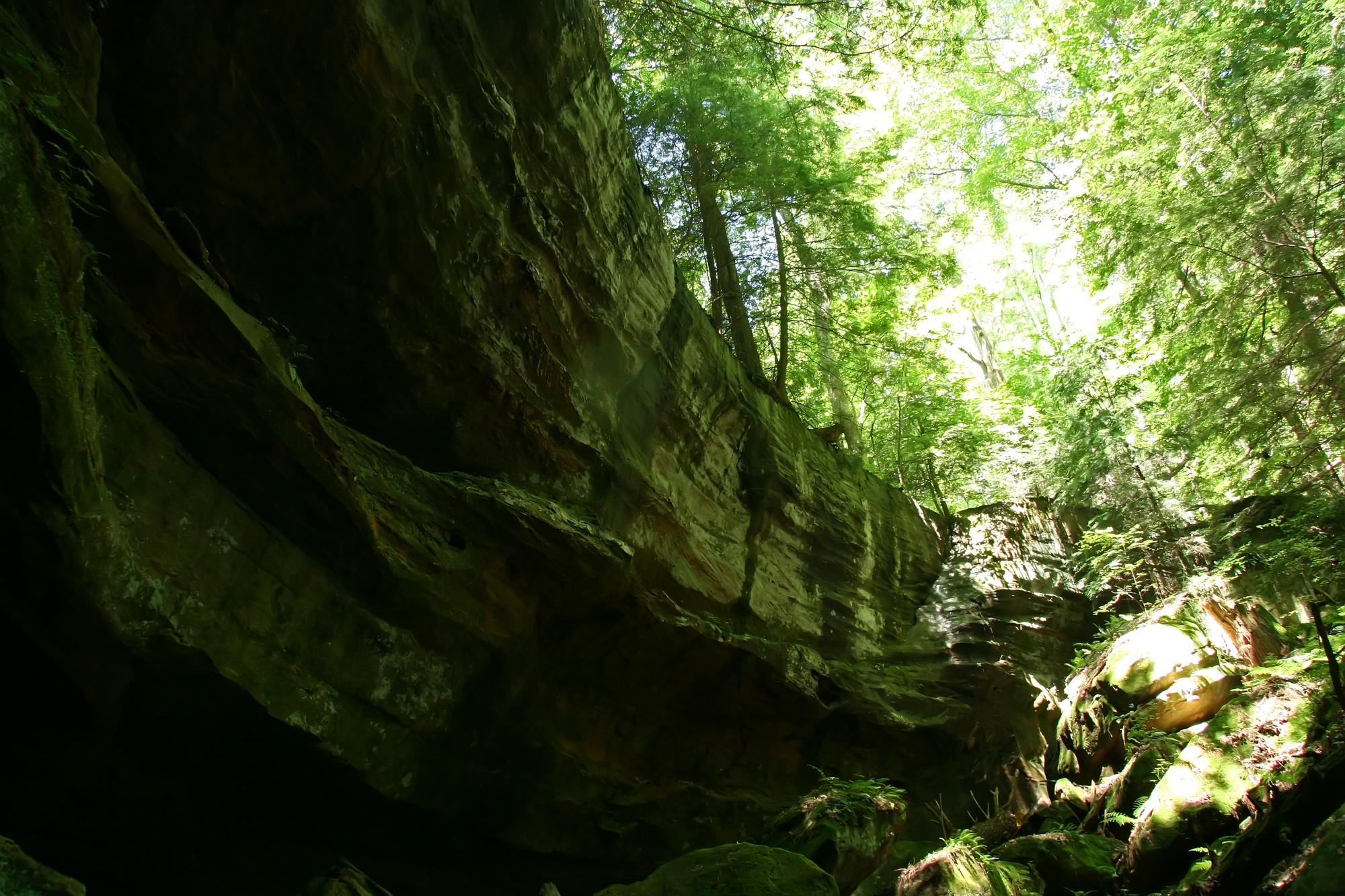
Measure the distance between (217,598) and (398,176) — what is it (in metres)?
3.91

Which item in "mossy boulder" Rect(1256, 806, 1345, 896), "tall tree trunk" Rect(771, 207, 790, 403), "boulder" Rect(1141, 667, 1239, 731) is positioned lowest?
"mossy boulder" Rect(1256, 806, 1345, 896)

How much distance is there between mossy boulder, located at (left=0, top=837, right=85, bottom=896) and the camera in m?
3.01

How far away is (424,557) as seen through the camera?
6.57 meters

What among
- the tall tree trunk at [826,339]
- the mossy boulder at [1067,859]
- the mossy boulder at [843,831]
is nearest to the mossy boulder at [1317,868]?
the mossy boulder at [1067,859]

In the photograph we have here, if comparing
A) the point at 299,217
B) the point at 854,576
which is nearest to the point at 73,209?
the point at 299,217

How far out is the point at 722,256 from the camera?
15.5 meters

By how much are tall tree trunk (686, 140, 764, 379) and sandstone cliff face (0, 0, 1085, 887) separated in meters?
3.18

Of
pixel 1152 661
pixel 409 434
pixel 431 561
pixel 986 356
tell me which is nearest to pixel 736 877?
pixel 431 561

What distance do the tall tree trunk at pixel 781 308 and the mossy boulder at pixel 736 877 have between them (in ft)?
28.5

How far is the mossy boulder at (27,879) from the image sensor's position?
9.89 feet

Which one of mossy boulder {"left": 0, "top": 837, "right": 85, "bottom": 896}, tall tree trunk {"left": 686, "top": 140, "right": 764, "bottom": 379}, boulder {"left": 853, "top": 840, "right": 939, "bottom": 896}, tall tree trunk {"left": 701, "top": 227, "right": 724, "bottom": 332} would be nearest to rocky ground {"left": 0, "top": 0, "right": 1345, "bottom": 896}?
mossy boulder {"left": 0, "top": 837, "right": 85, "bottom": 896}

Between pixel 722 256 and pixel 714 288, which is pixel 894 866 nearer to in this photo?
pixel 714 288

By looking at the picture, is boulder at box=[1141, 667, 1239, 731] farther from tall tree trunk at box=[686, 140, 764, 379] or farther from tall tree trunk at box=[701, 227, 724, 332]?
tall tree trunk at box=[701, 227, 724, 332]

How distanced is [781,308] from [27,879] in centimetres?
1356
